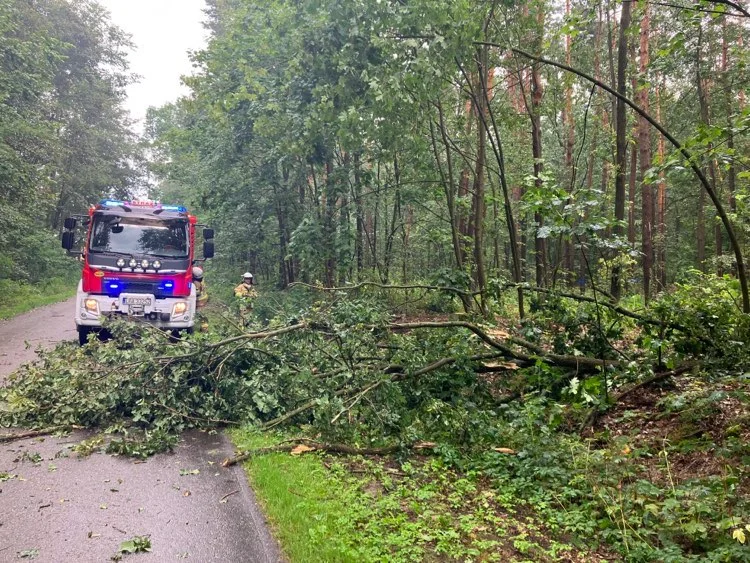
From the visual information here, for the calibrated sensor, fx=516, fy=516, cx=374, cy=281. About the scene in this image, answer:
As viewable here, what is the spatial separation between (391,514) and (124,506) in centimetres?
231

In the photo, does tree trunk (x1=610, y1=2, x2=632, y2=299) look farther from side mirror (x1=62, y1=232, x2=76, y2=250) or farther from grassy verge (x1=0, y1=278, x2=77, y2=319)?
grassy verge (x1=0, y1=278, x2=77, y2=319)

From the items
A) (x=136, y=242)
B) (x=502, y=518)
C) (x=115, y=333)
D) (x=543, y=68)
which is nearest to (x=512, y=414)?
(x=502, y=518)

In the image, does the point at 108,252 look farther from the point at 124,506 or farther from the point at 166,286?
the point at 124,506

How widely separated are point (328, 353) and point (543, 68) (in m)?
9.28

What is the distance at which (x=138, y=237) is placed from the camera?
33.7ft

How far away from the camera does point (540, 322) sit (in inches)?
301

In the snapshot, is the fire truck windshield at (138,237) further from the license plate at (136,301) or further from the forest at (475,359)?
the forest at (475,359)

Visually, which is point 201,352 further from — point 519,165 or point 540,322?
point 519,165

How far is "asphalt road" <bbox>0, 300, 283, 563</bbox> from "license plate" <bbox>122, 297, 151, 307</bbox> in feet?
12.9

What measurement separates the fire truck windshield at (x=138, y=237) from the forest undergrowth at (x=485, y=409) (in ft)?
7.57

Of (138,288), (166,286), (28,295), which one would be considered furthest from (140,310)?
(28,295)

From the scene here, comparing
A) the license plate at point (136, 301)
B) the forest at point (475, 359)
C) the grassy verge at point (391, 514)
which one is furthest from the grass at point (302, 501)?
the license plate at point (136, 301)

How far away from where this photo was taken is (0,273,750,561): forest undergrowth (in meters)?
3.93

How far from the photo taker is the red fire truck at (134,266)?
971 cm
